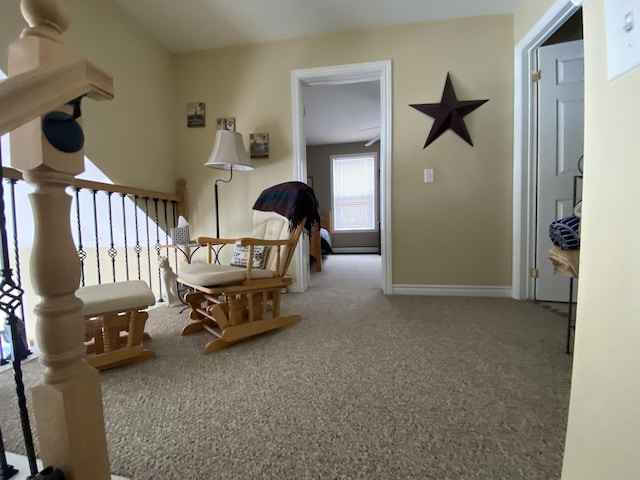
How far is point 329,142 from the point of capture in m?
6.62

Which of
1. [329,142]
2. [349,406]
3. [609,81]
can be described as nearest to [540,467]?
[349,406]

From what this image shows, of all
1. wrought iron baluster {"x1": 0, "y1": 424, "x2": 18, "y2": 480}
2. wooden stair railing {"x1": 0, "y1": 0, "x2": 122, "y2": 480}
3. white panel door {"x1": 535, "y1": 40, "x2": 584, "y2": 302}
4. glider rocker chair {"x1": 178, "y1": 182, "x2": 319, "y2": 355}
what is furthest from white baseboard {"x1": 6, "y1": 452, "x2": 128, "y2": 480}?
white panel door {"x1": 535, "y1": 40, "x2": 584, "y2": 302}

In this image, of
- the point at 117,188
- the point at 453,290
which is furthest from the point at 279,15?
the point at 453,290

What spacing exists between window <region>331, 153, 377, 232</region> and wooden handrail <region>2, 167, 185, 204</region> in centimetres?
434

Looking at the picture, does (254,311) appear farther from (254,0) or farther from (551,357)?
(254,0)

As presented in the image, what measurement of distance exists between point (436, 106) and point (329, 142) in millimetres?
4292

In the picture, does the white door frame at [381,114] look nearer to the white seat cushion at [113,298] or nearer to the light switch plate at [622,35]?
the white seat cushion at [113,298]

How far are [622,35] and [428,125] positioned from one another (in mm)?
2266

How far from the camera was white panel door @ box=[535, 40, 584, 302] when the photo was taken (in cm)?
220

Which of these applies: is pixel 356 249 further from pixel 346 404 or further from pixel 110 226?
Answer: pixel 346 404

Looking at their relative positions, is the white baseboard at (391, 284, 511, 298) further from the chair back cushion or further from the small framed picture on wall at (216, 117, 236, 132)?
the small framed picture on wall at (216, 117, 236, 132)

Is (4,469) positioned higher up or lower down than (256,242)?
lower down

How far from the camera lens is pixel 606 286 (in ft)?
1.65

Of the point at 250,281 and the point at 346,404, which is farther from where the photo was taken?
the point at 250,281
